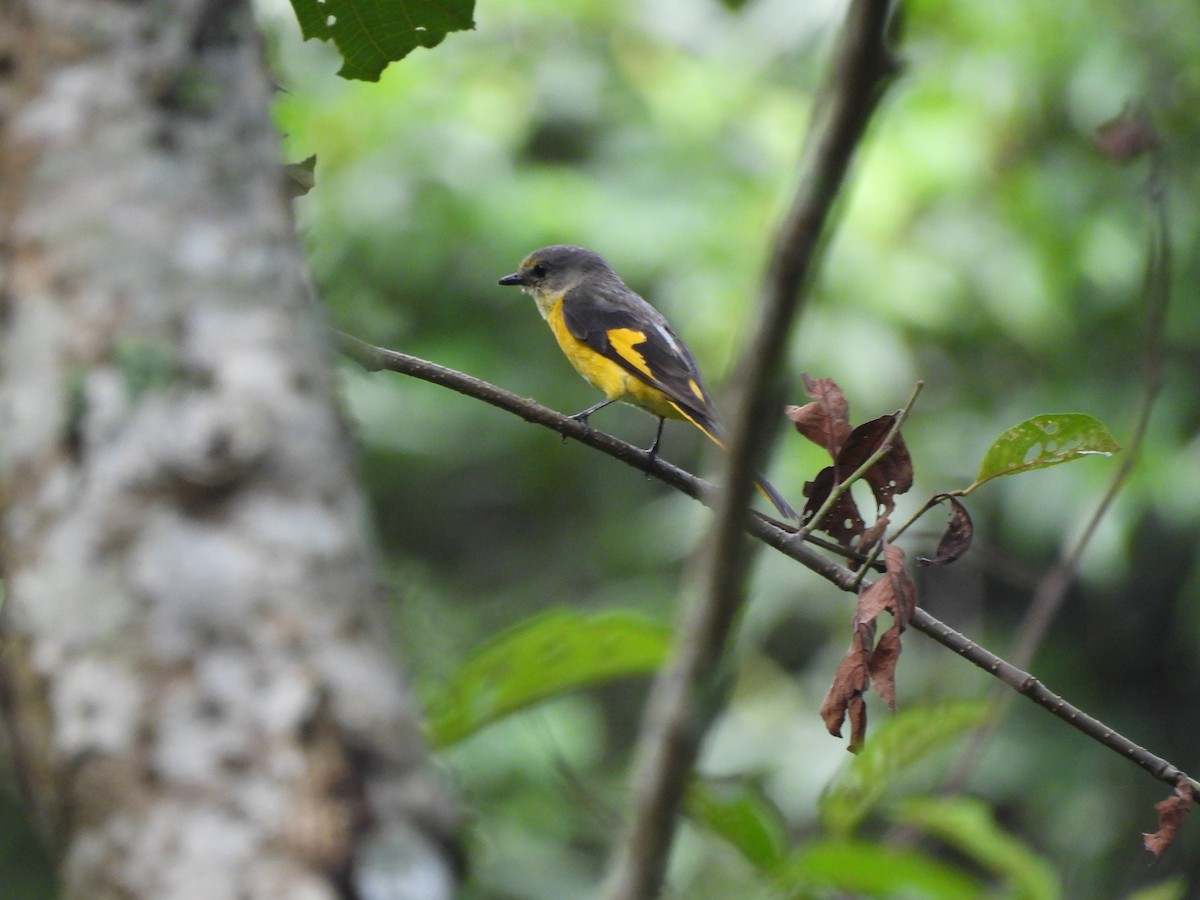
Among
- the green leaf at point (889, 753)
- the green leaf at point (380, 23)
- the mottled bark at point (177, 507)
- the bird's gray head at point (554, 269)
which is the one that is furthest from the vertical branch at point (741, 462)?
the bird's gray head at point (554, 269)

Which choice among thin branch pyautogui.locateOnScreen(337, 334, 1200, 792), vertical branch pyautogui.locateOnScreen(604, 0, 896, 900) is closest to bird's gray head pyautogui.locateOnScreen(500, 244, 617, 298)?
thin branch pyautogui.locateOnScreen(337, 334, 1200, 792)

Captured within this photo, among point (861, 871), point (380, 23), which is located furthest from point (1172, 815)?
point (380, 23)

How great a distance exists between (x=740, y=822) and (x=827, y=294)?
12.7 ft

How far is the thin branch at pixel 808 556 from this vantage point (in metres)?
1.83

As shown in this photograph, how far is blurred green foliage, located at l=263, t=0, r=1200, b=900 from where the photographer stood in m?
5.58

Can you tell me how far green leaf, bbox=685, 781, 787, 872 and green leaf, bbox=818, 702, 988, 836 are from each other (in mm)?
357

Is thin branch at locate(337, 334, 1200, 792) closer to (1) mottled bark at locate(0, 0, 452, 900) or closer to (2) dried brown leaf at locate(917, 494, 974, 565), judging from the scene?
(2) dried brown leaf at locate(917, 494, 974, 565)

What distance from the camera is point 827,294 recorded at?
5.67 meters

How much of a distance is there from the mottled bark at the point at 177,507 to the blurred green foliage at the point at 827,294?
3.88m

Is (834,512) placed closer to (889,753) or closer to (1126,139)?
(889,753)

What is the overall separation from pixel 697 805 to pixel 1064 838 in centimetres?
451

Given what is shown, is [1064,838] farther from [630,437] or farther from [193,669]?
[193,669]

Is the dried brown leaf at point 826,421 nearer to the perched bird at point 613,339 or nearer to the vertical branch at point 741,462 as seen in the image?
the vertical branch at point 741,462

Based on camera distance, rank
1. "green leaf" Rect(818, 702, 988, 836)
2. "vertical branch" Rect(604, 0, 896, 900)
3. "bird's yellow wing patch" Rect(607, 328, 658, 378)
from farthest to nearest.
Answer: "bird's yellow wing patch" Rect(607, 328, 658, 378), "green leaf" Rect(818, 702, 988, 836), "vertical branch" Rect(604, 0, 896, 900)
